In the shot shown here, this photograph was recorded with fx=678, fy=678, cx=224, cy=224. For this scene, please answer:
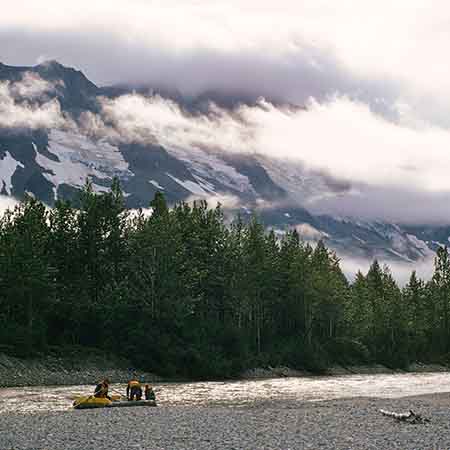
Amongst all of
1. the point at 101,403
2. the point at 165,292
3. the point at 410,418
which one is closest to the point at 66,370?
the point at 165,292

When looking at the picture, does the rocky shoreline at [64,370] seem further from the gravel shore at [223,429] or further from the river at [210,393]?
the gravel shore at [223,429]

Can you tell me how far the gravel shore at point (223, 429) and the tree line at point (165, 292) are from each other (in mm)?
29546

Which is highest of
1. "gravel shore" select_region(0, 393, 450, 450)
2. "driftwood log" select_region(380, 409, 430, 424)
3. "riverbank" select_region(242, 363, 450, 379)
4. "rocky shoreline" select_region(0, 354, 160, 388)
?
"rocky shoreline" select_region(0, 354, 160, 388)

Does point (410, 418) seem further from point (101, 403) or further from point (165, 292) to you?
point (165, 292)

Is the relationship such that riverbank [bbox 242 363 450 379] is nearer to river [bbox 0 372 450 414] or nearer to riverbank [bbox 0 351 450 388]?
riverbank [bbox 0 351 450 388]

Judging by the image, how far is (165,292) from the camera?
7400 cm

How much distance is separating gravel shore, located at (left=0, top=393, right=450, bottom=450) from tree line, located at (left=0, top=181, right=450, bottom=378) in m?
29.5

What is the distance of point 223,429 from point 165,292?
45816mm

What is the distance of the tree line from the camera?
67.9 m

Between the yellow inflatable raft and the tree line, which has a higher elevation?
the tree line

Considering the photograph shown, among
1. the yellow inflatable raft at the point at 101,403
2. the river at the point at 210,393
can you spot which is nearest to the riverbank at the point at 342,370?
the river at the point at 210,393

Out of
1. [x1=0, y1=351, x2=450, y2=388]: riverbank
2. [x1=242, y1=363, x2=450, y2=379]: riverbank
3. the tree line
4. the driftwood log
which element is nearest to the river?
[x1=0, y1=351, x2=450, y2=388]: riverbank

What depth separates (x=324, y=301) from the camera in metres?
104

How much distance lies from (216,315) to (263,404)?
1931 inches
